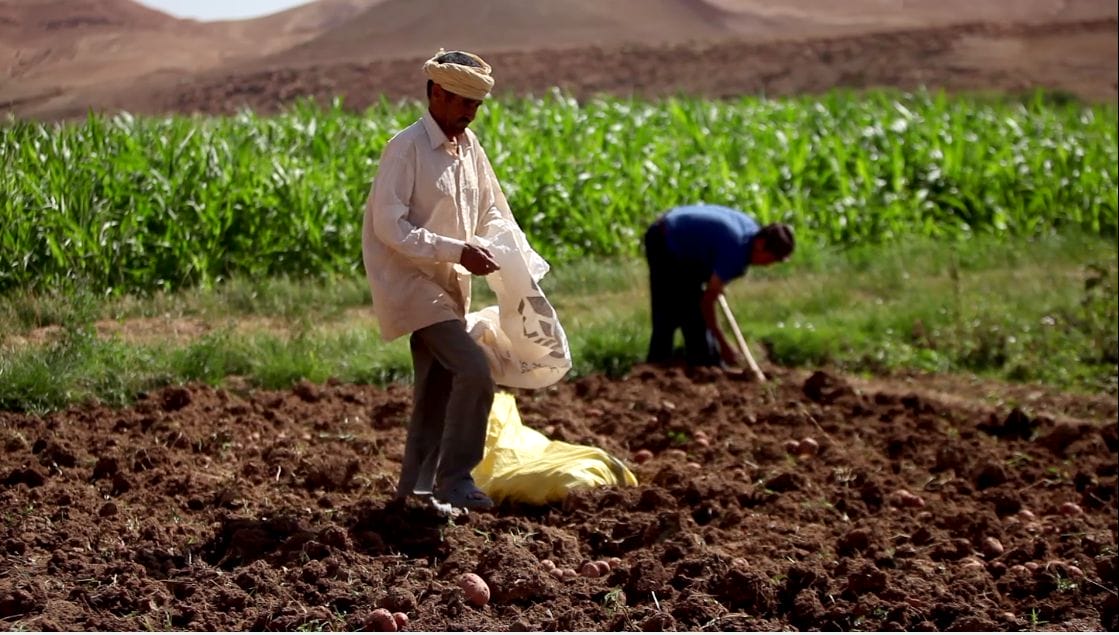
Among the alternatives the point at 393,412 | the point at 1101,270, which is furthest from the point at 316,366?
the point at 1101,270

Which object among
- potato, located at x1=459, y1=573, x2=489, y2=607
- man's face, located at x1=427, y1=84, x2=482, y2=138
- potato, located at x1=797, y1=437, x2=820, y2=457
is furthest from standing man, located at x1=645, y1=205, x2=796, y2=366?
potato, located at x1=459, y1=573, x2=489, y2=607

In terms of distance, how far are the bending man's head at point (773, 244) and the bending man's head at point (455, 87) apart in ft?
11.8

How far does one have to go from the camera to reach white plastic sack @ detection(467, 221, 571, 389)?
568 centimetres

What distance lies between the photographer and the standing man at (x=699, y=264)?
895 cm

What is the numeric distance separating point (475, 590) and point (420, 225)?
1352 mm

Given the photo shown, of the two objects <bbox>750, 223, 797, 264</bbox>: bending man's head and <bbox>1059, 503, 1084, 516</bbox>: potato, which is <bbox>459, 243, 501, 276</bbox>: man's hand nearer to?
<bbox>1059, 503, 1084, 516</bbox>: potato

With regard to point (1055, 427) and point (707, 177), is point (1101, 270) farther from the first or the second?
point (707, 177)

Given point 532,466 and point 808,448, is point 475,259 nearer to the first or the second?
point 532,466

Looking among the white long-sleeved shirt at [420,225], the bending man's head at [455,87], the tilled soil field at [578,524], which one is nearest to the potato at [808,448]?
the tilled soil field at [578,524]

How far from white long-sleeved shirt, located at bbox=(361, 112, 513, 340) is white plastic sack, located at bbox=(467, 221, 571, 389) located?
137 millimetres

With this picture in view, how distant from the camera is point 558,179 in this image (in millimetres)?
12500

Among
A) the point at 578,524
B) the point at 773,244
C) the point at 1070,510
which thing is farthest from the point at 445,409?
the point at 773,244

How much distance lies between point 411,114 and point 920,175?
4713 mm

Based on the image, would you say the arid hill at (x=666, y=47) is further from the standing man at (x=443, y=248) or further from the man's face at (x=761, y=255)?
the standing man at (x=443, y=248)
